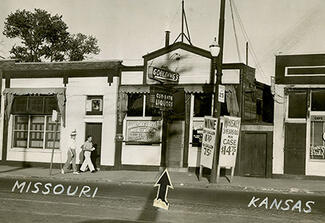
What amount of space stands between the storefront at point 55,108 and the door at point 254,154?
6.11 metres

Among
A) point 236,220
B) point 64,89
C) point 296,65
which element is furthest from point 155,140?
point 236,220

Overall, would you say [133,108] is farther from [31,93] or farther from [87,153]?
[31,93]

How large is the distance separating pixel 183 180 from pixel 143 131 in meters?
4.32

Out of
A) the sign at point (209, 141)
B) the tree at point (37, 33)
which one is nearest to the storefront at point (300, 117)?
the sign at point (209, 141)

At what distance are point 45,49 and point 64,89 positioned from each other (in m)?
21.4

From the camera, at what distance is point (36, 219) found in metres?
8.93

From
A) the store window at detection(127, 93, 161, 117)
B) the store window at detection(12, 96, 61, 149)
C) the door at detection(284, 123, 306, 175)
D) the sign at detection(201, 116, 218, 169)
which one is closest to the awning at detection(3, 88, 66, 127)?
the store window at detection(12, 96, 61, 149)

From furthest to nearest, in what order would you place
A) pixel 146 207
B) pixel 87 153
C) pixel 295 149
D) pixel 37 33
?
pixel 37 33 < pixel 87 153 < pixel 295 149 < pixel 146 207

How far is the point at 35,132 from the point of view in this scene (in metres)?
23.9

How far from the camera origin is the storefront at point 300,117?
1982 cm

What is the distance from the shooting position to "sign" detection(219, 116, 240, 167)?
58.8ft

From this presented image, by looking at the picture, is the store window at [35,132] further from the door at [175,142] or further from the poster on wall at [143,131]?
the door at [175,142]

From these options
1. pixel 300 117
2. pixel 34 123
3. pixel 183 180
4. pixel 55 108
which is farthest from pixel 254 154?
pixel 34 123

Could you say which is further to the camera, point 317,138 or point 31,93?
point 31,93
